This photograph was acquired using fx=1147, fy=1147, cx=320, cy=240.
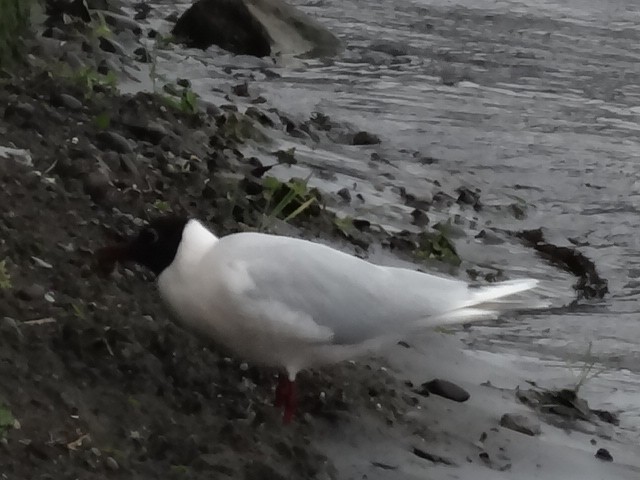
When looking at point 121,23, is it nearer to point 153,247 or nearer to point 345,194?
point 345,194

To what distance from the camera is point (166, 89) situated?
21.9 feet

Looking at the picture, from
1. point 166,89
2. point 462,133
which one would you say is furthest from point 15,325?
point 462,133

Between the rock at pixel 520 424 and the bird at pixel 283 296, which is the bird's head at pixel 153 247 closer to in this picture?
the bird at pixel 283 296

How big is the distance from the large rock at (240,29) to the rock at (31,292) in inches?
211

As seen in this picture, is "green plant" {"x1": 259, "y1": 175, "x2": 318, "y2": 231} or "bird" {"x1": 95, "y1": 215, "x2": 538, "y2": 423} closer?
"bird" {"x1": 95, "y1": 215, "x2": 538, "y2": 423}

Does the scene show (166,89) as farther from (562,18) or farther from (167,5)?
(562,18)

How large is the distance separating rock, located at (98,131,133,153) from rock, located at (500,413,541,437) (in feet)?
7.13

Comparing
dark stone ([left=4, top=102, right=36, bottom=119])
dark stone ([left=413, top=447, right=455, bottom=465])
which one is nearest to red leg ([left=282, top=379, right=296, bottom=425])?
dark stone ([left=413, top=447, right=455, bottom=465])

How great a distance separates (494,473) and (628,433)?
0.77 metres

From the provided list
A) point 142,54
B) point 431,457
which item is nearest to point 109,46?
point 142,54

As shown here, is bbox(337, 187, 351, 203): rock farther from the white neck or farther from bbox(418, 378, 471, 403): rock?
the white neck

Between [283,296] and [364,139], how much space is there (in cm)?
383

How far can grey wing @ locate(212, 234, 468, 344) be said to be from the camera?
11.8 feet

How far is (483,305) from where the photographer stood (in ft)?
13.1
